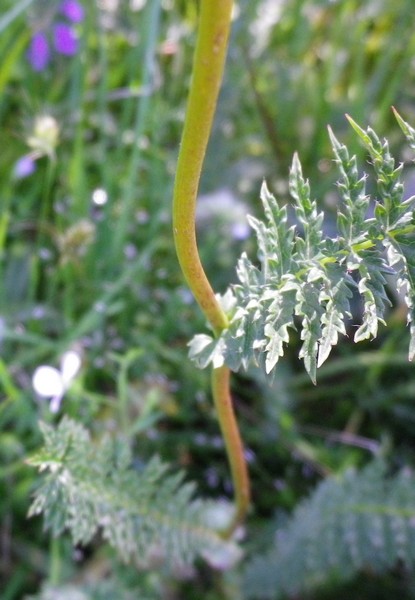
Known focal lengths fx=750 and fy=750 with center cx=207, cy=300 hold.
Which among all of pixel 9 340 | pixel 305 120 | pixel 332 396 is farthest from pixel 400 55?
pixel 9 340

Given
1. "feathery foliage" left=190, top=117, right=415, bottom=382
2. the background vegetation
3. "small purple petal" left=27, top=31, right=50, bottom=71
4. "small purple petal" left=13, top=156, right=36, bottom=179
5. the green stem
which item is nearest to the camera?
the green stem

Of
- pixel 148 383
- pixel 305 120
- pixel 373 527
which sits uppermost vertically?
pixel 305 120

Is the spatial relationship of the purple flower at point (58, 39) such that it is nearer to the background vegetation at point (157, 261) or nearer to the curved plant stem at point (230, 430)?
the background vegetation at point (157, 261)

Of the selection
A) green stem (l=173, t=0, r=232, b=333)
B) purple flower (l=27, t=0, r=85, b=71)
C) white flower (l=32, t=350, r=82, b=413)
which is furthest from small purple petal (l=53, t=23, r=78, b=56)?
green stem (l=173, t=0, r=232, b=333)

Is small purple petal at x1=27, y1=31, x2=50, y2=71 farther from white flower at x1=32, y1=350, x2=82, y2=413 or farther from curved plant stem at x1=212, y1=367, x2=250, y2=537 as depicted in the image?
curved plant stem at x1=212, y1=367, x2=250, y2=537

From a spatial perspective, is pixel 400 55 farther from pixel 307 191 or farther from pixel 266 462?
pixel 307 191

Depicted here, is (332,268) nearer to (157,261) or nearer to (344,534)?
(344,534)
